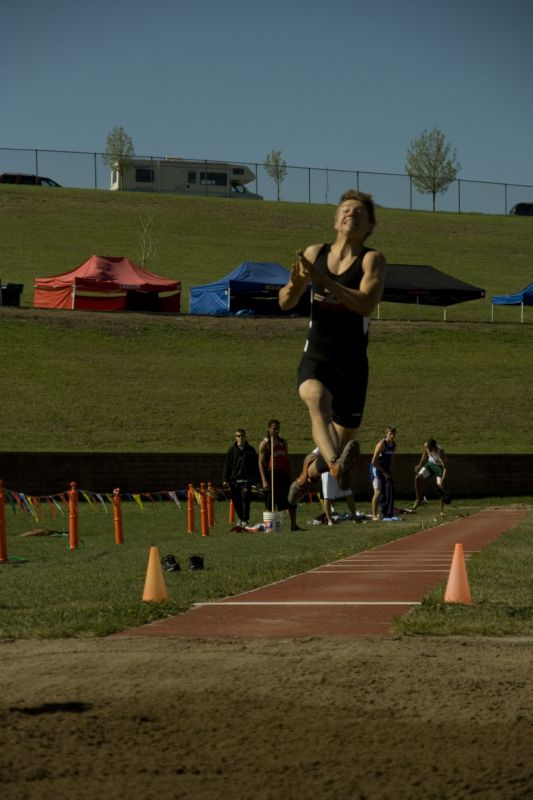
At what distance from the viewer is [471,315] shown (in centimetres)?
6088

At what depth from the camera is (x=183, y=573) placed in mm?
13289

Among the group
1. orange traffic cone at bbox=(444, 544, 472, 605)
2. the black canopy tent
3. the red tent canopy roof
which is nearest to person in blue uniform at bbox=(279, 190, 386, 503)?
orange traffic cone at bbox=(444, 544, 472, 605)

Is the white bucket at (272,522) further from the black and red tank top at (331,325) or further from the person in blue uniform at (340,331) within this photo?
the black and red tank top at (331,325)

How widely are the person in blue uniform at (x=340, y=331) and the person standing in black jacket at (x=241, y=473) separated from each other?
1442cm

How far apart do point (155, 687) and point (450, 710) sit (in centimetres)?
169

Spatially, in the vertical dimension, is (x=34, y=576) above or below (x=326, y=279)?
below

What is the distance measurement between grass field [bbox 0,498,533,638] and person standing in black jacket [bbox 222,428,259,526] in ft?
2.08

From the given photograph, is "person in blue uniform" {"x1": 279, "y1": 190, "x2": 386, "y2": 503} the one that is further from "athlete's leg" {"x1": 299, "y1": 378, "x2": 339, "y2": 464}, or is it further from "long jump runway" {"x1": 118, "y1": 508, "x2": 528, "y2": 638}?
"long jump runway" {"x1": 118, "y1": 508, "x2": 528, "y2": 638}

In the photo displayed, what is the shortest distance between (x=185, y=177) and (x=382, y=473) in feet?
224

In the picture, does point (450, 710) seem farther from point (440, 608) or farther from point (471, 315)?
point (471, 315)

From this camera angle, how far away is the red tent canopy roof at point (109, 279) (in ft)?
164

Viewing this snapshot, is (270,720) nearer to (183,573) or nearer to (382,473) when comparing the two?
(183,573)

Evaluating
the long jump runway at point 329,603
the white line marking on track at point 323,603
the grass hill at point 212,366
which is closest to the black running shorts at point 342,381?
the long jump runway at point 329,603

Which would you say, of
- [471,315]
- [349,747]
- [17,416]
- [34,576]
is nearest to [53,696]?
[349,747]
